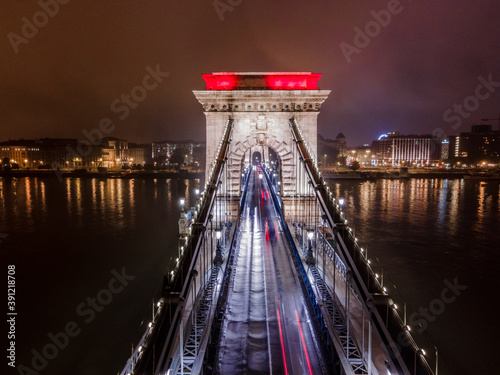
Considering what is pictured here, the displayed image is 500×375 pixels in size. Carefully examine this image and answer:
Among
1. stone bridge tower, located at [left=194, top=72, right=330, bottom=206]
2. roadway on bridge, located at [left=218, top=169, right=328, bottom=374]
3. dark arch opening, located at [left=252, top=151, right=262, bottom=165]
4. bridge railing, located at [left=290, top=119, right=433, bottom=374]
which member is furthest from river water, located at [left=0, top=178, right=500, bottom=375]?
dark arch opening, located at [left=252, top=151, right=262, bottom=165]

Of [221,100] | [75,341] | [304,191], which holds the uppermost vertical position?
[221,100]

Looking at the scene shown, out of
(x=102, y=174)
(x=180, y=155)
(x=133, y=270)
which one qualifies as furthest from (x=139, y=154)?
(x=133, y=270)

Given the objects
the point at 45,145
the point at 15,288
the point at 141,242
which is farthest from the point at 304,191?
the point at 45,145

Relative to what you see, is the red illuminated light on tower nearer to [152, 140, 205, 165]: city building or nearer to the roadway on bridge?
Answer: the roadway on bridge

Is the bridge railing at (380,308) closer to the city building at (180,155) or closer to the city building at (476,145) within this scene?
the city building at (180,155)

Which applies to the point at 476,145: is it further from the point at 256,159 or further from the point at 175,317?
the point at 175,317

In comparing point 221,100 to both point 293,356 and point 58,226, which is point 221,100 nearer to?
point 293,356
